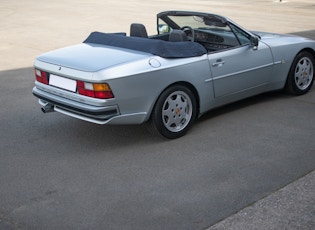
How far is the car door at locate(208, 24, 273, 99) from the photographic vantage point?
5.63m

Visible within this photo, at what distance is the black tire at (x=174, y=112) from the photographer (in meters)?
5.12

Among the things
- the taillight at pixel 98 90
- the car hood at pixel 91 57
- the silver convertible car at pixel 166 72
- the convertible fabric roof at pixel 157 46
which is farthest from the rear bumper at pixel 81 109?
the convertible fabric roof at pixel 157 46

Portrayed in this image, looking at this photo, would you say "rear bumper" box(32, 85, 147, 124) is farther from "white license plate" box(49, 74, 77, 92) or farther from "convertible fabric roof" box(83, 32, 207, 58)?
"convertible fabric roof" box(83, 32, 207, 58)

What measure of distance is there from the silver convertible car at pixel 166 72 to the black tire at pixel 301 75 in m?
0.03

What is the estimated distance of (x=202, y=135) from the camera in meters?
5.43

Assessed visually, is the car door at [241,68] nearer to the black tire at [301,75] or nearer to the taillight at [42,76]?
the black tire at [301,75]

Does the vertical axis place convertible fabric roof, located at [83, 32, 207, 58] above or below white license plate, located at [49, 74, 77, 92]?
above

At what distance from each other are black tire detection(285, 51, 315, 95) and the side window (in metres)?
0.90

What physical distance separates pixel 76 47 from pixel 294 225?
10.5 ft

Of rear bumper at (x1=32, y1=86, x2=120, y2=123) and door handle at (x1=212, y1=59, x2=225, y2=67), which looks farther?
door handle at (x1=212, y1=59, x2=225, y2=67)

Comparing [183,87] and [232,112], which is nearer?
[183,87]

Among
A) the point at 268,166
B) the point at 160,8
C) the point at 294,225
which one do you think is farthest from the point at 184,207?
the point at 160,8

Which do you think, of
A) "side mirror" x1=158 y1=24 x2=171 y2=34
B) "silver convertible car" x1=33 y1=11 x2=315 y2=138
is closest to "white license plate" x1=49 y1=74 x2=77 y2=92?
"silver convertible car" x1=33 y1=11 x2=315 y2=138

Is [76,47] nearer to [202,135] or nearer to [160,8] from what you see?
[202,135]
